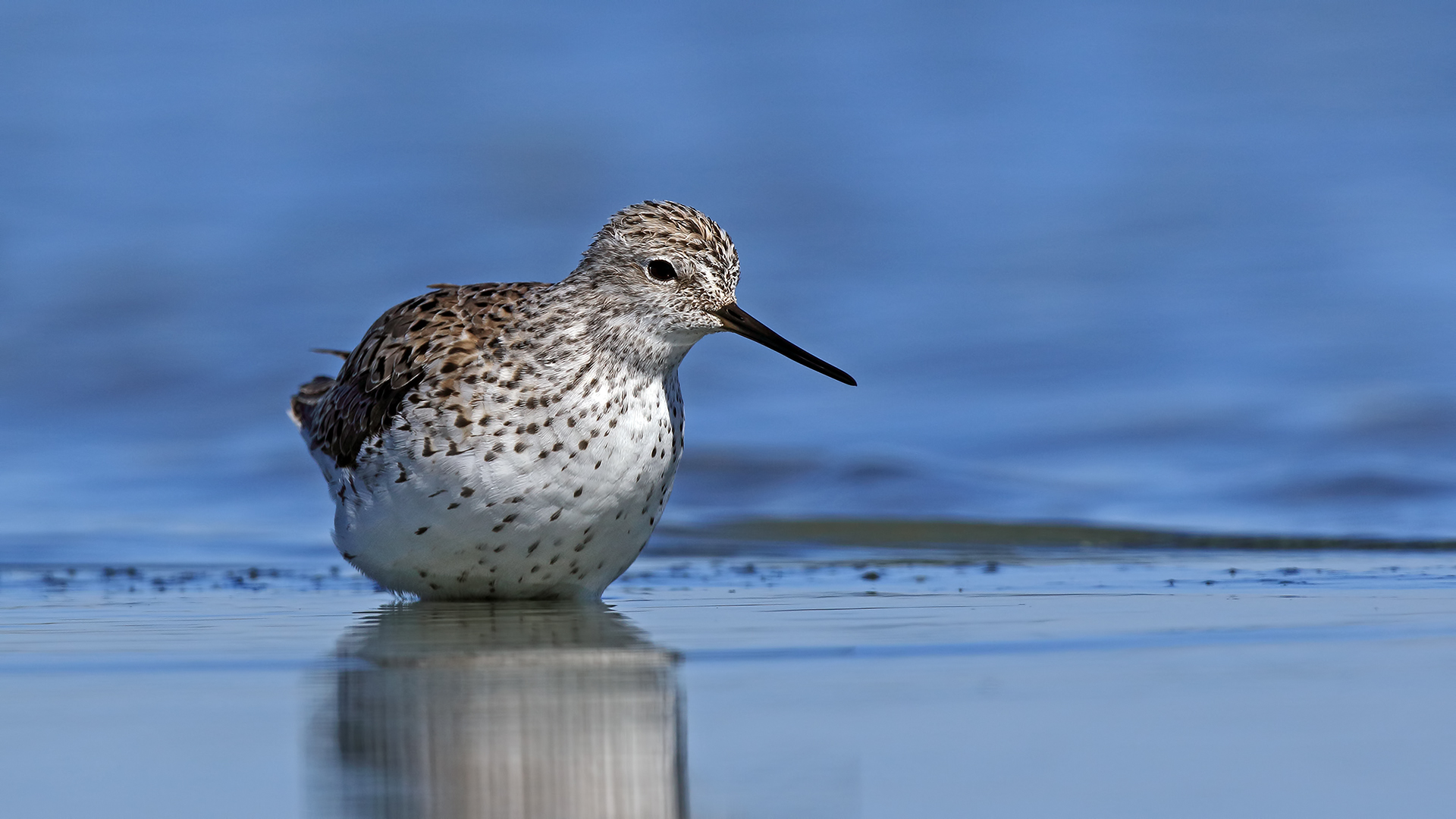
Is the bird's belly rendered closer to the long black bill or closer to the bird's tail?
the long black bill

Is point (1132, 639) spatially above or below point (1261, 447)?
below

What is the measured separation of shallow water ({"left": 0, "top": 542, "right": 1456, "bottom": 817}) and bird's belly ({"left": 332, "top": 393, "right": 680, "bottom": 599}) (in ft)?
0.57

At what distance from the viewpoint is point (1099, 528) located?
10.3 metres

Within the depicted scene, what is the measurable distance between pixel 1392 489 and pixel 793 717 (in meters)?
7.44

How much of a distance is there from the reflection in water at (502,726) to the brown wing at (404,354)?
1.10 metres

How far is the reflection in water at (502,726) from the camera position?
401cm

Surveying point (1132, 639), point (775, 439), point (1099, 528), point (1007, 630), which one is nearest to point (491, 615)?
point (1007, 630)

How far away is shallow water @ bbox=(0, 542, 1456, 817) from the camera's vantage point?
404 cm

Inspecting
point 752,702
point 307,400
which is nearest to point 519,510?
point 752,702

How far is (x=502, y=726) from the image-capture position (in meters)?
4.68

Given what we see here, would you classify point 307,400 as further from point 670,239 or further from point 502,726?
point 502,726

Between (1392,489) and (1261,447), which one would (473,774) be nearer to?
(1392,489)

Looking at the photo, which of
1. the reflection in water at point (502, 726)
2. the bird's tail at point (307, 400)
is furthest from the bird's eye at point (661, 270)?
the bird's tail at point (307, 400)

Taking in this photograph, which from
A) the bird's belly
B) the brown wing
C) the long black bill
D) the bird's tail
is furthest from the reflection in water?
the bird's tail
